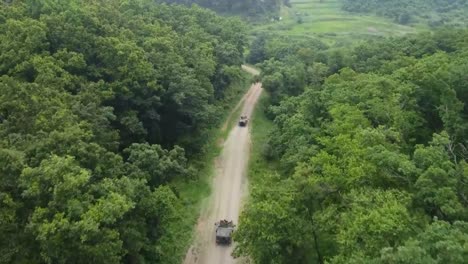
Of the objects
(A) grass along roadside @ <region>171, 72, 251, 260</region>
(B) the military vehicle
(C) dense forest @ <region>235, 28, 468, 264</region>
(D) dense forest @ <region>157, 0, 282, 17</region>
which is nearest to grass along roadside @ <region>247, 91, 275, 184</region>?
(C) dense forest @ <region>235, 28, 468, 264</region>

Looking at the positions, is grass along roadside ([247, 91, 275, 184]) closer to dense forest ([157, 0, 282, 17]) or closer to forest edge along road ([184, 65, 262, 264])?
forest edge along road ([184, 65, 262, 264])

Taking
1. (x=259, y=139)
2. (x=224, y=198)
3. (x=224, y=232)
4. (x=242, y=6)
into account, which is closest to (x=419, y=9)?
(x=242, y=6)

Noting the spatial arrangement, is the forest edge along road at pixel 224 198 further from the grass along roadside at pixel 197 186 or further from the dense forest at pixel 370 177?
the dense forest at pixel 370 177

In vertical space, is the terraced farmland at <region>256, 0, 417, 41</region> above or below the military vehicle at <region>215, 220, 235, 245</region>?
below

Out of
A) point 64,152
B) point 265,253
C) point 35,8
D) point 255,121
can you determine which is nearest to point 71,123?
point 64,152

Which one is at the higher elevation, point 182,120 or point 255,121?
point 182,120

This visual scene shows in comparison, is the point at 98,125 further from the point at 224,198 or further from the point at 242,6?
the point at 242,6

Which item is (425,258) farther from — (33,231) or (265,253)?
(33,231)
